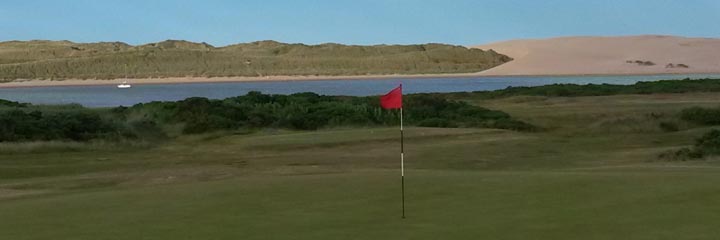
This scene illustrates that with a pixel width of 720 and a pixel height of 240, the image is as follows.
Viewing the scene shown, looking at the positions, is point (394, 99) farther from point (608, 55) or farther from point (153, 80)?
point (608, 55)

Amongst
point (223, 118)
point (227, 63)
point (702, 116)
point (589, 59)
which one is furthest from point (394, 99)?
point (589, 59)

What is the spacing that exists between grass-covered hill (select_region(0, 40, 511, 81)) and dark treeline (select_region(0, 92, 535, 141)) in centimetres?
9390

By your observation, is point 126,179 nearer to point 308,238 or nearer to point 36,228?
point 36,228

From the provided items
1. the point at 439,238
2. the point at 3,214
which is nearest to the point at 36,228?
the point at 3,214

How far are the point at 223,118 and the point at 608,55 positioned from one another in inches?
5367

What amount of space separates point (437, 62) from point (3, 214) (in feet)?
489

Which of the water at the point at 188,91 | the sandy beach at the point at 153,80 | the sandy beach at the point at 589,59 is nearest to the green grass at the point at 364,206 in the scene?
the water at the point at 188,91

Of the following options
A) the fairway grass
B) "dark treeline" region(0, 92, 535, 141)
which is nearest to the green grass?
Result: the fairway grass

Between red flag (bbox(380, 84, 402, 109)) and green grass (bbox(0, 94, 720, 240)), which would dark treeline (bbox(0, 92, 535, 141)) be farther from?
red flag (bbox(380, 84, 402, 109))

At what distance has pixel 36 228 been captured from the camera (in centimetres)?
994

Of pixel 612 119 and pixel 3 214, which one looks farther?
pixel 612 119

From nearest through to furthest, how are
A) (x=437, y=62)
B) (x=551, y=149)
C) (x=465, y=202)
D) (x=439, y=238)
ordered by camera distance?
(x=439, y=238) → (x=465, y=202) → (x=551, y=149) → (x=437, y=62)

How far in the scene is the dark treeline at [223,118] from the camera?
3178cm

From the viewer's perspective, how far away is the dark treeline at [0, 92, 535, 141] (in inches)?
1251
